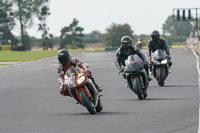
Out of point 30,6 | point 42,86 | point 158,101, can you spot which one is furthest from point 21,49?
point 158,101

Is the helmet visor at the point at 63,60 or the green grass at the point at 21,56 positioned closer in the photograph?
the helmet visor at the point at 63,60

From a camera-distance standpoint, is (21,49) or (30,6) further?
(30,6)

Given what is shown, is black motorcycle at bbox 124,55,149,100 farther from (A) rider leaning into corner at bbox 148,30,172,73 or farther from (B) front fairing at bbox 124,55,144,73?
(A) rider leaning into corner at bbox 148,30,172,73

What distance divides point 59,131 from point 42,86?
12.3 metres

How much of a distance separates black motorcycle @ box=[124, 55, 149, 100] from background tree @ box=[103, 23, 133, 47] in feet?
423

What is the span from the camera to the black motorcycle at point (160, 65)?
2075 cm

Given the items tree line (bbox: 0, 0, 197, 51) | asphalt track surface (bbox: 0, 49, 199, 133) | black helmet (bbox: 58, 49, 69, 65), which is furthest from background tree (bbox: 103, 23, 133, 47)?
black helmet (bbox: 58, 49, 69, 65)

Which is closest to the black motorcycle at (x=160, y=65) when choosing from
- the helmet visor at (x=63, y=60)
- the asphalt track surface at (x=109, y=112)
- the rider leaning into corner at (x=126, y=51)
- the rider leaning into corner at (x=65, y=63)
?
the asphalt track surface at (x=109, y=112)

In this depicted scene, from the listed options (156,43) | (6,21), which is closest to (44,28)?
(6,21)

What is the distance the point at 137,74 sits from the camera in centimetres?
1638

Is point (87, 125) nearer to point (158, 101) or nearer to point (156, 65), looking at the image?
point (158, 101)

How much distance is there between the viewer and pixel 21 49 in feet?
323

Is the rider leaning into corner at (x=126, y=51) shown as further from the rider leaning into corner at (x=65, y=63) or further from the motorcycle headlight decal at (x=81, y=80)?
Result: the motorcycle headlight decal at (x=81, y=80)

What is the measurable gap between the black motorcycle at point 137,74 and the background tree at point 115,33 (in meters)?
129
